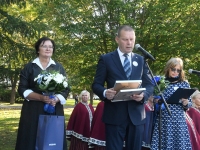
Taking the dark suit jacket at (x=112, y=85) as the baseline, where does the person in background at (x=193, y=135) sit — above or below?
below

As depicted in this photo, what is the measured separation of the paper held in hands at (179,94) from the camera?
15.3 feet

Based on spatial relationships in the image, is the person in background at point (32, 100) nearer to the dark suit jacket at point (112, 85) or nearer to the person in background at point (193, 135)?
the dark suit jacket at point (112, 85)

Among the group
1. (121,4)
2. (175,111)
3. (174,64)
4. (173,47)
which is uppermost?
(121,4)

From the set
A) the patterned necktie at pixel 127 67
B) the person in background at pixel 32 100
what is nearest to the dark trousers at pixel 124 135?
the patterned necktie at pixel 127 67

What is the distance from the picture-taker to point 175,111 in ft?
16.9

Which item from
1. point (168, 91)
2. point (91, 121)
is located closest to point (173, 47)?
point (91, 121)

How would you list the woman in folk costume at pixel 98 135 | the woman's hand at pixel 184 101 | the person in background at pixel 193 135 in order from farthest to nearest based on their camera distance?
the woman in folk costume at pixel 98 135, the person in background at pixel 193 135, the woman's hand at pixel 184 101

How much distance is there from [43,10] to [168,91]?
626 centimetres

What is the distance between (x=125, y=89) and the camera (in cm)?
356

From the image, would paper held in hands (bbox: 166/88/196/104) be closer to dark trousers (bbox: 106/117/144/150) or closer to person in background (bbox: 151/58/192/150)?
person in background (bbox: 151/58/192/150)

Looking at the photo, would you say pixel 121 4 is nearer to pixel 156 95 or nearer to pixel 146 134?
pixel 146 134

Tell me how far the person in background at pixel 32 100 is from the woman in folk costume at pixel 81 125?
8.73ft

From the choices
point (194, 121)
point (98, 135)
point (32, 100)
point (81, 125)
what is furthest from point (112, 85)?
point (81, 125)

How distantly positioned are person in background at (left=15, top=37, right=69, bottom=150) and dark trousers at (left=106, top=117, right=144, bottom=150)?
0.92m
